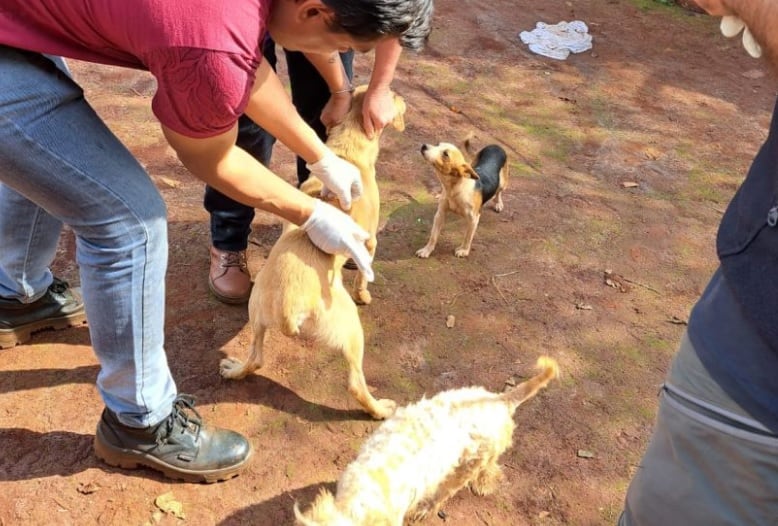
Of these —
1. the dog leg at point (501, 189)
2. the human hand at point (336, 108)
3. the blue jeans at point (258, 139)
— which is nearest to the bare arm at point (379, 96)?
the human hand at point (336, 108)

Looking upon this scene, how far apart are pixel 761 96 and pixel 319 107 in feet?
18.5

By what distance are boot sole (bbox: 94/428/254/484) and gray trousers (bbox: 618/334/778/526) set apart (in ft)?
5.62

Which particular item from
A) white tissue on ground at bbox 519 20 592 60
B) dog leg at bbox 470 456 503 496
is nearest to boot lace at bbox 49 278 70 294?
dog leg at bbox 470 456 503 496

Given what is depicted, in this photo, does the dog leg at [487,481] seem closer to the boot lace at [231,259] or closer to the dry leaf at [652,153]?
the boot lace at [231,259]

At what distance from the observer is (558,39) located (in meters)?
7.69

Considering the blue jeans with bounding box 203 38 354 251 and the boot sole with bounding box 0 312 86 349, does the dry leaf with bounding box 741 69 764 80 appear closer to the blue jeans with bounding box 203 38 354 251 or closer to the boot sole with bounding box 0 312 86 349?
the blue jeans with bounding box 203 38 354 251

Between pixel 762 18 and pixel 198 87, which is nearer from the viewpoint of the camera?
pixel 762 18

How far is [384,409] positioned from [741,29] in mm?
2219

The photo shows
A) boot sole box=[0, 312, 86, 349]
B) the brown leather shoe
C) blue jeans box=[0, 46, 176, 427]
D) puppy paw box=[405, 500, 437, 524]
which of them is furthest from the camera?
the brown leather shoe

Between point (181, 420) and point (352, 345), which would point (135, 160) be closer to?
point (181, 420)

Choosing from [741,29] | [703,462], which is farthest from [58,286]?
[741,29]

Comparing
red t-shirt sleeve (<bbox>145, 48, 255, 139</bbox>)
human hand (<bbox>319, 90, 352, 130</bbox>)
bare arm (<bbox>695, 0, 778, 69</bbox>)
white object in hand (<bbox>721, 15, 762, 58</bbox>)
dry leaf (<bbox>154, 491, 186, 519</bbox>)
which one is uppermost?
bare arm (<bbox>695, 0, 778, 69</bbox>)

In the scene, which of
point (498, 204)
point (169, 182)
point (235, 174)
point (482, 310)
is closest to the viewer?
point (235, 174)

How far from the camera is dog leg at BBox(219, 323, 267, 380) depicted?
308cm
